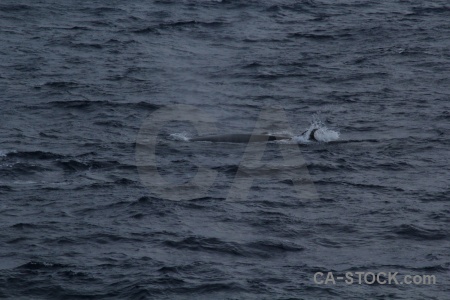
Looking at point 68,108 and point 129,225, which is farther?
point 68,108

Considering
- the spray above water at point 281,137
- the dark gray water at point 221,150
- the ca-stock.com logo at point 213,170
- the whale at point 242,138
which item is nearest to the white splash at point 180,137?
the spray above water at point 281,137

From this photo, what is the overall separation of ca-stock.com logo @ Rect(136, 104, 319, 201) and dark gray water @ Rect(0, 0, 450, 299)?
0.70 feet

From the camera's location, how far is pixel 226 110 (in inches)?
1690

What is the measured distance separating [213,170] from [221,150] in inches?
92.8

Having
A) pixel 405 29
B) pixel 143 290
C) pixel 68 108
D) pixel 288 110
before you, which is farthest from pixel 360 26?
pixel 143 290

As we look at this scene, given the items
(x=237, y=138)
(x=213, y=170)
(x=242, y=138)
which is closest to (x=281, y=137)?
(x=242, y=138)

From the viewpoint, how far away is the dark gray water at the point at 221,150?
2747 centimetres

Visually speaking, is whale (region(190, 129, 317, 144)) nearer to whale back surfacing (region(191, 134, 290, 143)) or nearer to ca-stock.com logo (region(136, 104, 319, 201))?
whale back surfacing (region(191, 134, 290, 143))

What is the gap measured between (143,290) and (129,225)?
15.3 ft

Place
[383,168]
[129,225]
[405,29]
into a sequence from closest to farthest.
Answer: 1. [129,225]
2. [383,168]
3. [405,29]

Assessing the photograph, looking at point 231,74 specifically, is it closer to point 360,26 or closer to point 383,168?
point 360,26

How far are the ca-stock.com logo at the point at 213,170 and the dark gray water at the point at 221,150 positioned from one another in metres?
0.21

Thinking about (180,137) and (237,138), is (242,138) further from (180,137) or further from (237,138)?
(180,137)

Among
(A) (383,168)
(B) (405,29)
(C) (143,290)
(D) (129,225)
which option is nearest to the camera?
(C) (143,290)
